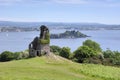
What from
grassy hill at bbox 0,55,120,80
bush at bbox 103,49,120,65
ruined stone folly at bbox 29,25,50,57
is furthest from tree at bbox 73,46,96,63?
grassy hill at bbox 0,55,120,80

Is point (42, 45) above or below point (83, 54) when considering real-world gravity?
above

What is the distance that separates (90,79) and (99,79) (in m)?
1.68

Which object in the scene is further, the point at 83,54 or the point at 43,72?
the point at 83,54

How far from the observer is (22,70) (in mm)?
32156

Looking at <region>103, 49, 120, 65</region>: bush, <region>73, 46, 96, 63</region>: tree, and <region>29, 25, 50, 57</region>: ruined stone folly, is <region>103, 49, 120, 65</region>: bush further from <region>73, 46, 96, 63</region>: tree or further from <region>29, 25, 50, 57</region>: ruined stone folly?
<region>29, 25, 50, 57</region>: ruined stone folly

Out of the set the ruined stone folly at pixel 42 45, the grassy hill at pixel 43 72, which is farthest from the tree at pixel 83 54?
the grassy hill at pixel 43 72

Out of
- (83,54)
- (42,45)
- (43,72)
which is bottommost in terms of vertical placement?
(83,54)

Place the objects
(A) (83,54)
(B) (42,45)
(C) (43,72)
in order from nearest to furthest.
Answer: (C) (43,72) < (B) (42,45) < (A) (83,54)

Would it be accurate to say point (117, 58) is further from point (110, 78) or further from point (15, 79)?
point (15, 79)

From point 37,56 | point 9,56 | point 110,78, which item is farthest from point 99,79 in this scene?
point 9,56

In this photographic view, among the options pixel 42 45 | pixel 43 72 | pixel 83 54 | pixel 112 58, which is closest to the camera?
pixel 43 72

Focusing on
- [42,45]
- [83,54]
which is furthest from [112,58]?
[42,45]

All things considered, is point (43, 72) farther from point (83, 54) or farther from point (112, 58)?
point (112, 58)

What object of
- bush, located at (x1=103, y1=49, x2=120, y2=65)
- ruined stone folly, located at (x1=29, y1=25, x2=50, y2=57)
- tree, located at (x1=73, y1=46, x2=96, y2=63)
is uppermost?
ruined stone folly, located at (x1=29, y1=25, x2=50, y2=57)
